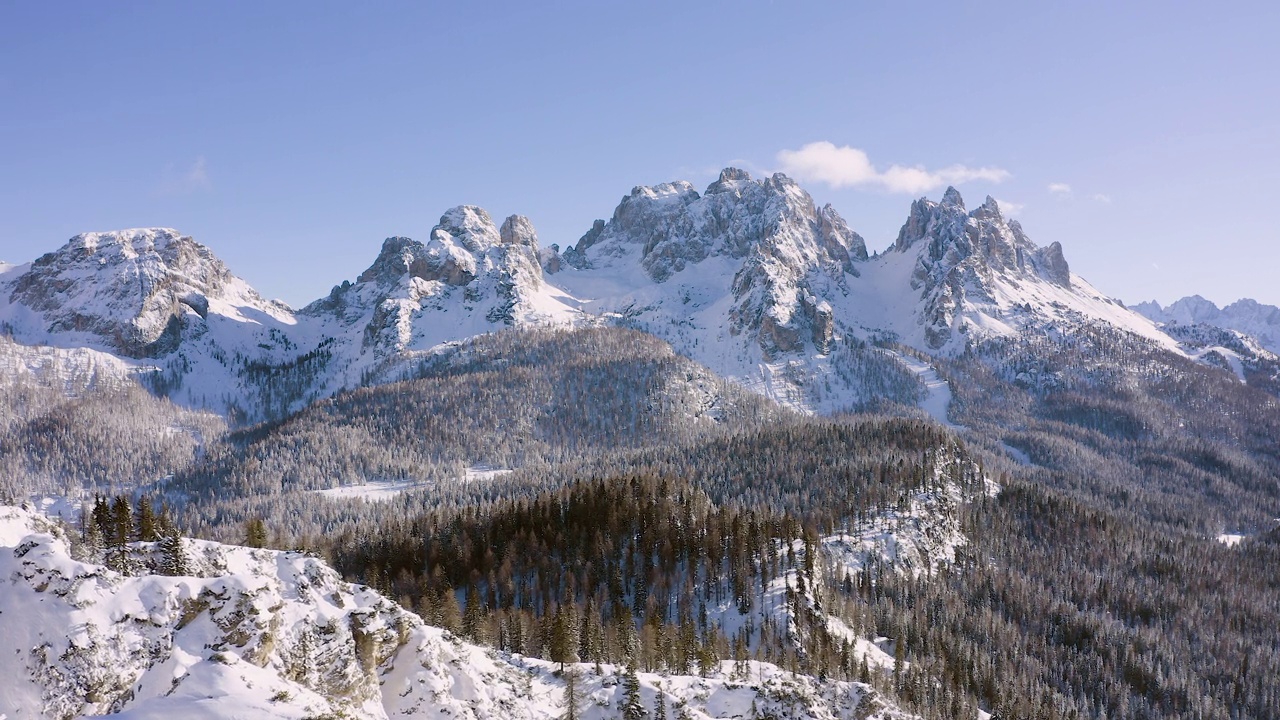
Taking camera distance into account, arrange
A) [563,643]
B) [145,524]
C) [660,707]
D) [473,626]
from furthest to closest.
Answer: [473,626] → [563,643] → [660,707] → [145,524]

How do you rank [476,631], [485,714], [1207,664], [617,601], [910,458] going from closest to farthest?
[485,714] → [476,631] → [617,601] → [1207,664] → [910,458]

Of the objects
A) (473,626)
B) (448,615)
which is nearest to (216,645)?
(473,626)

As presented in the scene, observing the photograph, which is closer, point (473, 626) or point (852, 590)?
point (473, 626)

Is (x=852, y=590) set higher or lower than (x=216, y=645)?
lower

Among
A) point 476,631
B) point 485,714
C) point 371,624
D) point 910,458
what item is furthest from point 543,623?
point 910,458

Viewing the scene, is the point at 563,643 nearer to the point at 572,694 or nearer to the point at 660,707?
the point at 572,694

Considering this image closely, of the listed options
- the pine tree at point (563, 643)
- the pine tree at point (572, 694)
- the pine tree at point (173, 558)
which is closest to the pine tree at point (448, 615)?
the pine tree at point (563, 643)

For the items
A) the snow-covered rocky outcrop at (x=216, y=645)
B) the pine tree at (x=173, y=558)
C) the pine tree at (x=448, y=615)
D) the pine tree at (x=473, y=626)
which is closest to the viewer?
the snow-covered rocky outcrop at (x=216, y=645)

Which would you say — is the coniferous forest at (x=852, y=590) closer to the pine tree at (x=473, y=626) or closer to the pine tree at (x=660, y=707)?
the pine tree at (x=473, y=626)

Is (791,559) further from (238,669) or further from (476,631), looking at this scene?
(238,669)
